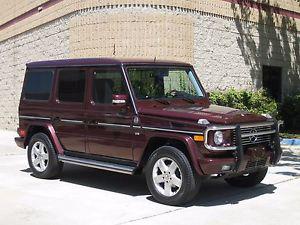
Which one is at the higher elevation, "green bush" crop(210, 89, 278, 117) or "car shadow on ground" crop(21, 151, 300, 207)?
"green bush" crop(210, 89, 278, 117)

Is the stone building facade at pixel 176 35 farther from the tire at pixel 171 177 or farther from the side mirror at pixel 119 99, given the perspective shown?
the tire at pixel 171 177

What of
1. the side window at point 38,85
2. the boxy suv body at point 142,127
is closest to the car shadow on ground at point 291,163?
the boxy suv body at point 142,127

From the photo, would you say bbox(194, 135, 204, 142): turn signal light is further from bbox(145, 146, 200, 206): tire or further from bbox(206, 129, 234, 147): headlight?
bbox(145, 146, 200, 206): tire

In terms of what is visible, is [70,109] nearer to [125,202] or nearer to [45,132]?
[45,132]

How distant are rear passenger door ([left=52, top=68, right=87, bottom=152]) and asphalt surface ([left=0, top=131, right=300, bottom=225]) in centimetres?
72

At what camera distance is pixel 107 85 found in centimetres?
833

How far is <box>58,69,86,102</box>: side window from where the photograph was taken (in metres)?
8.74

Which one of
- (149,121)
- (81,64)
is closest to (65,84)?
(81,64)

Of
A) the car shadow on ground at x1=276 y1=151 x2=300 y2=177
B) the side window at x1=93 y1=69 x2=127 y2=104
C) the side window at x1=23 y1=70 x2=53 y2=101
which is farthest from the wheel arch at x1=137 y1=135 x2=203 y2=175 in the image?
the car shadow on ground at x1=276 y1=151 x2=300 y2=177

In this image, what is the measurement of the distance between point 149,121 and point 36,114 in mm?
2683

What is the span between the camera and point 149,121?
25.0 ft

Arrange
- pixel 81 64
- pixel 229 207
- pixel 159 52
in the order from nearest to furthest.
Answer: pixel 229 207 → pixel 81 64 → pixel 159 52

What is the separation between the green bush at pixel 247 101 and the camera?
1523cm

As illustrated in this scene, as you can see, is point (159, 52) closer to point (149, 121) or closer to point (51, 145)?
point (51, 145)
